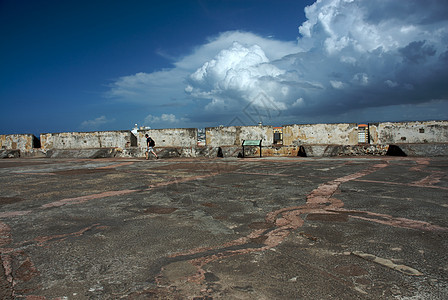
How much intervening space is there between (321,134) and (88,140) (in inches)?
521

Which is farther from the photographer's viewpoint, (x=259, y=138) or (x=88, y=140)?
(x=88, y=140)

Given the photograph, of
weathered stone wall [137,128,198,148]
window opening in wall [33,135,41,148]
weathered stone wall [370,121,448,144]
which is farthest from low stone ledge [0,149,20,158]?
weathered stone wall [370,121,448,144]

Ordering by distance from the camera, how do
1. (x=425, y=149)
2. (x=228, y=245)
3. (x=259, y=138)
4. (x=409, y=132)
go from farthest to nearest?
(x=259, y=138), (x=409, y=132), (x=425, y=149), (x=228, y=245)

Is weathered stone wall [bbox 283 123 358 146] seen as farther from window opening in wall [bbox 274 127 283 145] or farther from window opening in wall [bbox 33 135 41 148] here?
window opening in wall [bbox 33 135 41 148]

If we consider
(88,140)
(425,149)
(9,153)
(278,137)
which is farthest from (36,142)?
(278,137)

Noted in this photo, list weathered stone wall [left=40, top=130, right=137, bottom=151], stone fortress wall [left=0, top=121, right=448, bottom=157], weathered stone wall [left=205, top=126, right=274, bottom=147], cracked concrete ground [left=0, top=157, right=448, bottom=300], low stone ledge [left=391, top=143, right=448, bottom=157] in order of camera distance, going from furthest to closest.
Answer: weathered stone wall [left=40, top=130, right=137, bottom=151], weathered stone wall [left=205, top=126, right=274, bottom=147], stone fortress wall [left=0, top=121, right=448, bottom=157], low stone ledge [left=391, top=143, right=448, bottom=157], cracked concrete ground [left=0, top=157, right=448, bottom=300]

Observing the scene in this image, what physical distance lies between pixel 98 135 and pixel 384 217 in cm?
1676

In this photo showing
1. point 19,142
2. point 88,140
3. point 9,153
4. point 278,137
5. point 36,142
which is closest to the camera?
point 88,140

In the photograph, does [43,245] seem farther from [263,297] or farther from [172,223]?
[263,297]

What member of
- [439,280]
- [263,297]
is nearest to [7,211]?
[263,297]

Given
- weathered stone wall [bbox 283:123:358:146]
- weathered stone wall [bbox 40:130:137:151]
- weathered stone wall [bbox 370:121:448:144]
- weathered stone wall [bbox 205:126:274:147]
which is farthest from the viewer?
weathered stone wall [bbox 40:130:137:151]

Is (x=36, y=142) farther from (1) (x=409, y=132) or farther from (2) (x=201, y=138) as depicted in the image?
(1) (x=409, y=132)

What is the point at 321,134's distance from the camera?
14.4 meters

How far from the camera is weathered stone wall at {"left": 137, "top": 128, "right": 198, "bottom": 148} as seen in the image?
16016 millimetres
